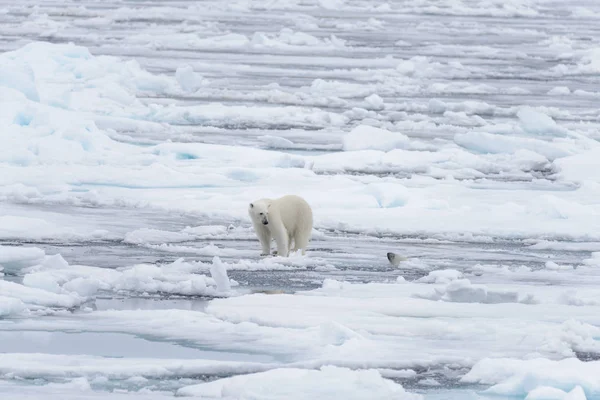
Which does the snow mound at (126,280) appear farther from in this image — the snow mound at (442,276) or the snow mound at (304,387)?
the snow mound at (304,387)

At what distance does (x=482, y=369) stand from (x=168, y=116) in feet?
26.8

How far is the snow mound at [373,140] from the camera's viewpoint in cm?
1049

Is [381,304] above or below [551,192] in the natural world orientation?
below

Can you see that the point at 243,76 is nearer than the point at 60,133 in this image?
No

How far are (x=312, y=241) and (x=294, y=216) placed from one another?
0.43m

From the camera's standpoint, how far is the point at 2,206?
24.5 ft

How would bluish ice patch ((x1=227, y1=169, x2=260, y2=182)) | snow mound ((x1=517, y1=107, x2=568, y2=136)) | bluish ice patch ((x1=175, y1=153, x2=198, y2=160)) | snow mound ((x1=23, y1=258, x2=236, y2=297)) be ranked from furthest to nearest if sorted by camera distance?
snow mound ((x1=517, y1=107, x2=568, y2=136)), bluish ice patch ((x1=175, y1=153, x2=198, y2=160)), bluish ice patch ((x1=227, y1=169, x2=260, y2=182)), snow mound ((x1=23, y1=258, x2=236, y2=297))

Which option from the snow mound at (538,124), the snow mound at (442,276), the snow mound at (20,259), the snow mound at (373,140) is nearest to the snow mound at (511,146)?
the snow mound at (373,140)

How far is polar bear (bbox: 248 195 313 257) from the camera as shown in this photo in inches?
246

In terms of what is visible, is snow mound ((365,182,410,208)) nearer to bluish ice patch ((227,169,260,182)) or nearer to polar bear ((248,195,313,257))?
bluish ice patch ((227,169,260,182))

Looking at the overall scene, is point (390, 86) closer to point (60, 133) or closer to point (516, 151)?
point (516, 151)

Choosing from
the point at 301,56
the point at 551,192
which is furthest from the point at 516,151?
the point at 301,56

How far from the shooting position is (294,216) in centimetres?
649

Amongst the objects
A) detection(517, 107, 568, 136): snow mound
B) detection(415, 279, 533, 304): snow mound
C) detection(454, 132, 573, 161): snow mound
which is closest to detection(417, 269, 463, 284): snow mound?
detection(415, 279, 533, 304): snow mound
